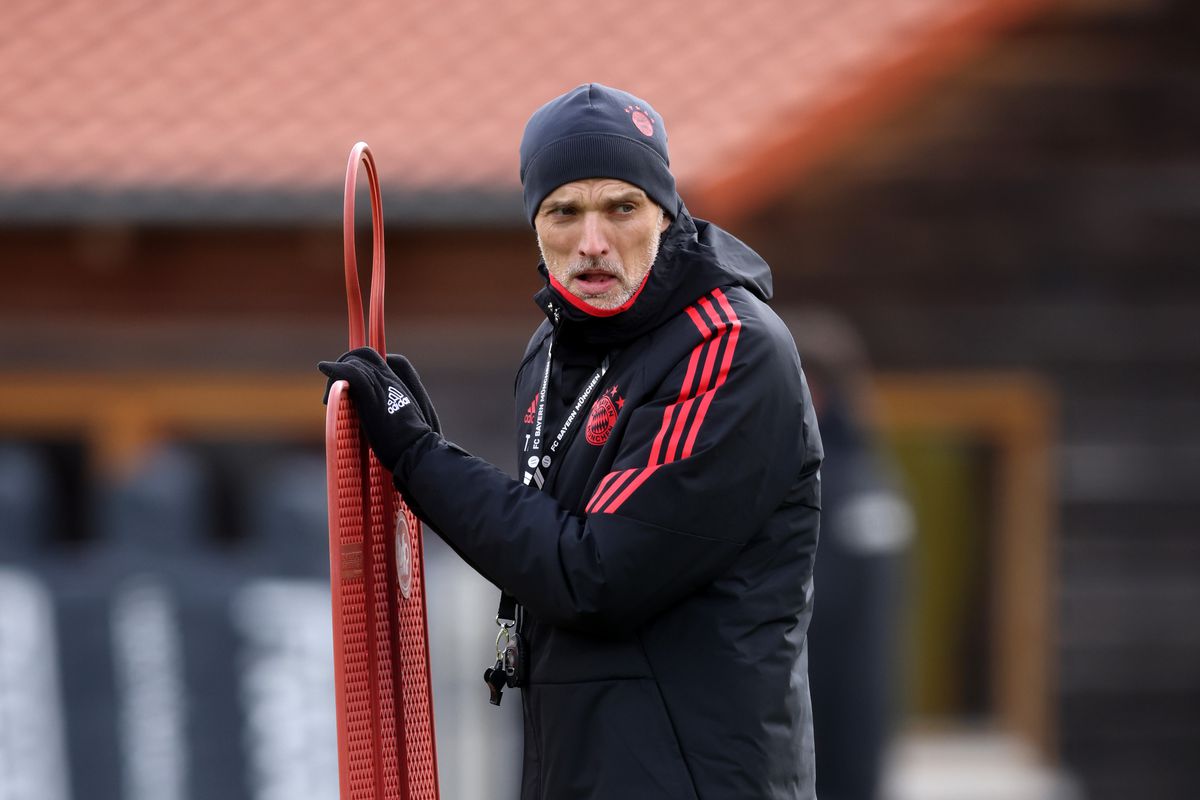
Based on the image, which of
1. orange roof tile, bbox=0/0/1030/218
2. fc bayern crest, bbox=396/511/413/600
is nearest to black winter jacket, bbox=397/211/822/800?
fc bayern crest, bbox=396/511/413/600

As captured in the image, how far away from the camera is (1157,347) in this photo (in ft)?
20.0

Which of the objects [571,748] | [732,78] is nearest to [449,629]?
[732,78]

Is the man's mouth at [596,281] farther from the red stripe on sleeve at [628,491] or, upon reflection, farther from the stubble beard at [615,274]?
the red stripe on sleeve at [628,491]

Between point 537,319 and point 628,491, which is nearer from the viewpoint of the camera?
point 628,491

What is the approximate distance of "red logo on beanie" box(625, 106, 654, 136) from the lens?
216 centimetres

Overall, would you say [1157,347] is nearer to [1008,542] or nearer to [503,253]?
[1008,542]

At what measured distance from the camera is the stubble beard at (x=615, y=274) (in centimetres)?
212

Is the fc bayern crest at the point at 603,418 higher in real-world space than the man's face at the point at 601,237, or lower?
lower

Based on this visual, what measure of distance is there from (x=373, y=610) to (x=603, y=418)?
0.42 meters

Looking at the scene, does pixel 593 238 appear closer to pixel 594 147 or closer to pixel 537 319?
pixel 594 147

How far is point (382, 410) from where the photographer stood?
2139 millimetres

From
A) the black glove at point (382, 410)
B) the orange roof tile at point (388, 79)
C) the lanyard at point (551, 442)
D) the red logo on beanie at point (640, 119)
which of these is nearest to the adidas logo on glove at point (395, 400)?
the black glove at point (382, 410)

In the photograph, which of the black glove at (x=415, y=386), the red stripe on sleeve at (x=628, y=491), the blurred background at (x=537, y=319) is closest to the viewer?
the red stripe on sleeve at (x=628, y=491)

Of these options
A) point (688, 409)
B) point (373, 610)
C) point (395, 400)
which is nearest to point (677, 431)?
point (688, 409)
